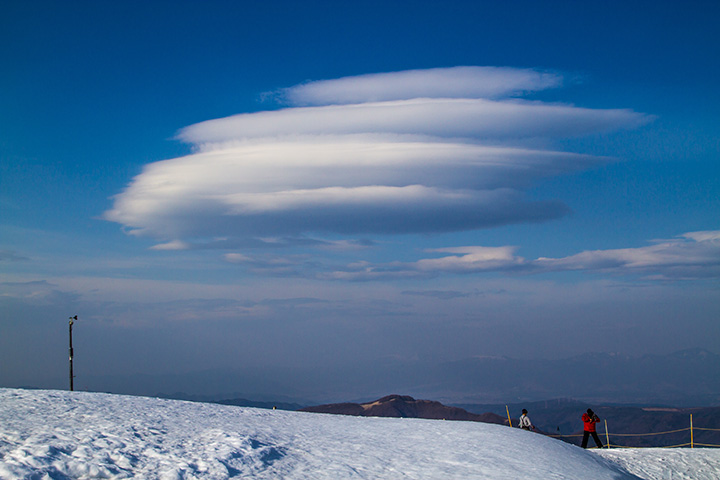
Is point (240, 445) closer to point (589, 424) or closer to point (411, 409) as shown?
point (589, 424)

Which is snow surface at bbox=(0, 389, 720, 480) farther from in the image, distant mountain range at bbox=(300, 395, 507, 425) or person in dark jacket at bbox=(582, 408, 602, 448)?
distant mountain range at bbox=(300, 395, 507, 425)

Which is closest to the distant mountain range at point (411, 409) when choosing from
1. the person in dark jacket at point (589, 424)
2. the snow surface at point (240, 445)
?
the person in dark jacket at point (589, 424)

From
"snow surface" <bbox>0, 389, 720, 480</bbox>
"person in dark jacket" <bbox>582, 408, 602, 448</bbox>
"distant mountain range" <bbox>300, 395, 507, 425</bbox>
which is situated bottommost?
"distant mountain range" <bbox>300, 395, 507, 425</bbox>

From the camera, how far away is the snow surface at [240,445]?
12023mm

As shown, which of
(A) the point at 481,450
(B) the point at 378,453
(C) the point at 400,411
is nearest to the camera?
(B) the point at 378,453

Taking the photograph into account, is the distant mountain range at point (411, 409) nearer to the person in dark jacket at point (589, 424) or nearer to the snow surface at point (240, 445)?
the person in dark jacket at point (589, 424)

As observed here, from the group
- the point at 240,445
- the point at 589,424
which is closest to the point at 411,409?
the point at 589,424

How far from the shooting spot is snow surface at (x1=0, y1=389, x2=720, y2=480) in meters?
12.0

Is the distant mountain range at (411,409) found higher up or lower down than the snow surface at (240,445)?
lower down

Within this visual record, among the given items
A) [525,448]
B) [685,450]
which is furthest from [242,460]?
[685,450]

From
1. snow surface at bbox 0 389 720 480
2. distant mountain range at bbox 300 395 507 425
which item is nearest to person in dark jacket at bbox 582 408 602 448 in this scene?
snow surface at bbox 0 389 720 480

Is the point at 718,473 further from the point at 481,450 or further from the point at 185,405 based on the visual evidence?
the point at 185,405

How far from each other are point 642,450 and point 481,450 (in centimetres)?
1439

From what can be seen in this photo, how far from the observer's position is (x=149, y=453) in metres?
12.8
